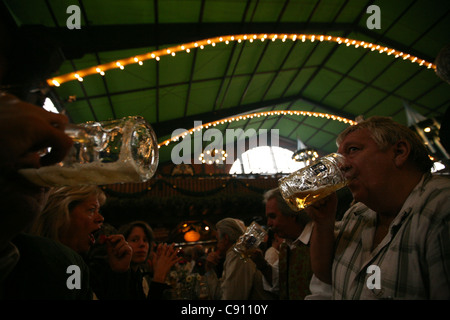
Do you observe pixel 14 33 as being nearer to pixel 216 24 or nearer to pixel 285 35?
pixel 216 24

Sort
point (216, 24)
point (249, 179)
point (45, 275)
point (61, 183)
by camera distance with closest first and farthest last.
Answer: point (61, 183) < point (45, 275) < point (216, 24) < point (249, 179)

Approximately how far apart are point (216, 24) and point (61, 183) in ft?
18.8

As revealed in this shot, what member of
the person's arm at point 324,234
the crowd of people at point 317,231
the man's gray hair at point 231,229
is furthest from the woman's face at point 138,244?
the person's arm at point 324,234

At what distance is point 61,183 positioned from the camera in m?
0.51

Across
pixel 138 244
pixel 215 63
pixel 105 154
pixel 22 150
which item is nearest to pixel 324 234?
pixel 105 154

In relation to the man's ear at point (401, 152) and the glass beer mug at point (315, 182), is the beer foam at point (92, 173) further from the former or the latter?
the man's ear at point (401, 152)

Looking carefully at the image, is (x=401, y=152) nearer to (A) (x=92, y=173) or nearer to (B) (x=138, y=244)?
(A) (x=92, y=173)

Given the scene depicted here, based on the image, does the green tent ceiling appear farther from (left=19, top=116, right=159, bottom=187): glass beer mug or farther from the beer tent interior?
(left=19, top=116, right=159, bottom=187): glass beer mug

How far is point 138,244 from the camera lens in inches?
77.8

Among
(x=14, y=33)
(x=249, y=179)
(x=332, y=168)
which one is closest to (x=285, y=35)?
(x=249, y=179)

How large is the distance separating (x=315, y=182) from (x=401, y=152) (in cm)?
38

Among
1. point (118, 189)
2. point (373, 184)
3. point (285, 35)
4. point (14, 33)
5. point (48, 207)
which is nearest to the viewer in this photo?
point (373, 184)

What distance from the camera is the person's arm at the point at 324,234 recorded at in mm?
1042

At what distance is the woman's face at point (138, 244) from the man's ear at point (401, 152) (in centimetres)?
189
